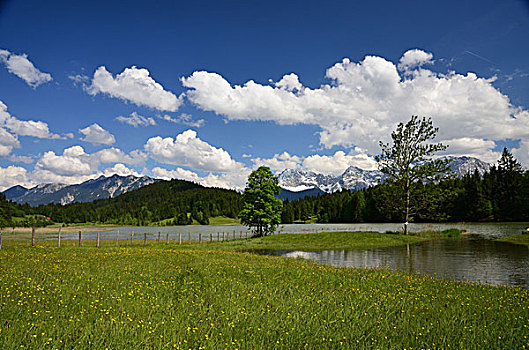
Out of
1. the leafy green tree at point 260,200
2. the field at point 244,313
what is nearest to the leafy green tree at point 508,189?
the leafy green tree at point 260,200

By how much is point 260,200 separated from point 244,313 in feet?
187

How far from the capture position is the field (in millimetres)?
8359

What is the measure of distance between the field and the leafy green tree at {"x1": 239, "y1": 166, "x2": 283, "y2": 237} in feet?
163

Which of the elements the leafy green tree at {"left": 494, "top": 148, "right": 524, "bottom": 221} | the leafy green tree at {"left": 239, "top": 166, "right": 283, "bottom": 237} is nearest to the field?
the leafy green tree at {"left": 239, "top": 166, "right": 283, "bottom": 237}

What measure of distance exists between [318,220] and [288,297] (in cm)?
18743

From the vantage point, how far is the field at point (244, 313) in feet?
27.4

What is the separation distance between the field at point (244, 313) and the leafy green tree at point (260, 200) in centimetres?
4975

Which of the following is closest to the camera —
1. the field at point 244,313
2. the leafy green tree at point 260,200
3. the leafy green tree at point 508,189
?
the field at point 244,313

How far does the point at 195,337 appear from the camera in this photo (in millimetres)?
8375

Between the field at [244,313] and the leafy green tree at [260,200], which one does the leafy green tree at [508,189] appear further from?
the field at [244,313]

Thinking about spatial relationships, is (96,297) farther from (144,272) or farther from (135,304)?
(144,272)

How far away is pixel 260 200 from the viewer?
221 ft

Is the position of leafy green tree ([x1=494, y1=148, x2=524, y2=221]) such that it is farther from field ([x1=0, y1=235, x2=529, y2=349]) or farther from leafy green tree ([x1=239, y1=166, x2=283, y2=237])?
field ([x1=0, y1=235, x2=529, y2=349])

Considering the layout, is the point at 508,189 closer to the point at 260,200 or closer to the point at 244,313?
the point at 260,200
